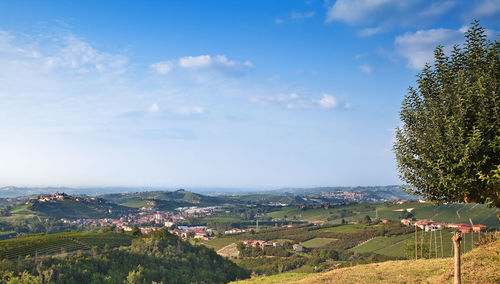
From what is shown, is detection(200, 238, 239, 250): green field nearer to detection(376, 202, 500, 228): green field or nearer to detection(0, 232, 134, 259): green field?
detection(0, 232, 134, 259): green field

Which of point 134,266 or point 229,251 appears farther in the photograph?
point 229,251

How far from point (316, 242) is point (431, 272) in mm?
108045

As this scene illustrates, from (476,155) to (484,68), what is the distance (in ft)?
11.7

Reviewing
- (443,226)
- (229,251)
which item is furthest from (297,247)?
(443,226)

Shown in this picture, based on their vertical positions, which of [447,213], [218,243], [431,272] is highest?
[431,272]

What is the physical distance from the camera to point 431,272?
18.6m

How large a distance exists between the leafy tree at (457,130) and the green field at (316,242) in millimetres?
107651

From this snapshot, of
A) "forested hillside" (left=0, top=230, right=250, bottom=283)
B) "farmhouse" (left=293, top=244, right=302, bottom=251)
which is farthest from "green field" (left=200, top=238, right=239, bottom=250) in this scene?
"forested hillside" (left=0, top=230, right=250, bottom=283)

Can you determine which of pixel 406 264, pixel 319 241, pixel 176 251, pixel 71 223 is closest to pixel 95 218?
pixel 71 223

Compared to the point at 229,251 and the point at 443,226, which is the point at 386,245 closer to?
the point at 443,226

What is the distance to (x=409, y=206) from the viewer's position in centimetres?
16238

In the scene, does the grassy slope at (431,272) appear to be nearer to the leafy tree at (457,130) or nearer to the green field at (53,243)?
the leafy tree at (457,130)

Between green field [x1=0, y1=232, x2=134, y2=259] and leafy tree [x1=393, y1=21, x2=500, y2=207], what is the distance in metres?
43.8

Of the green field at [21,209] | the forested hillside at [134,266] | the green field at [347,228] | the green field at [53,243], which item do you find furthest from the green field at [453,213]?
the green field at [21,209]
